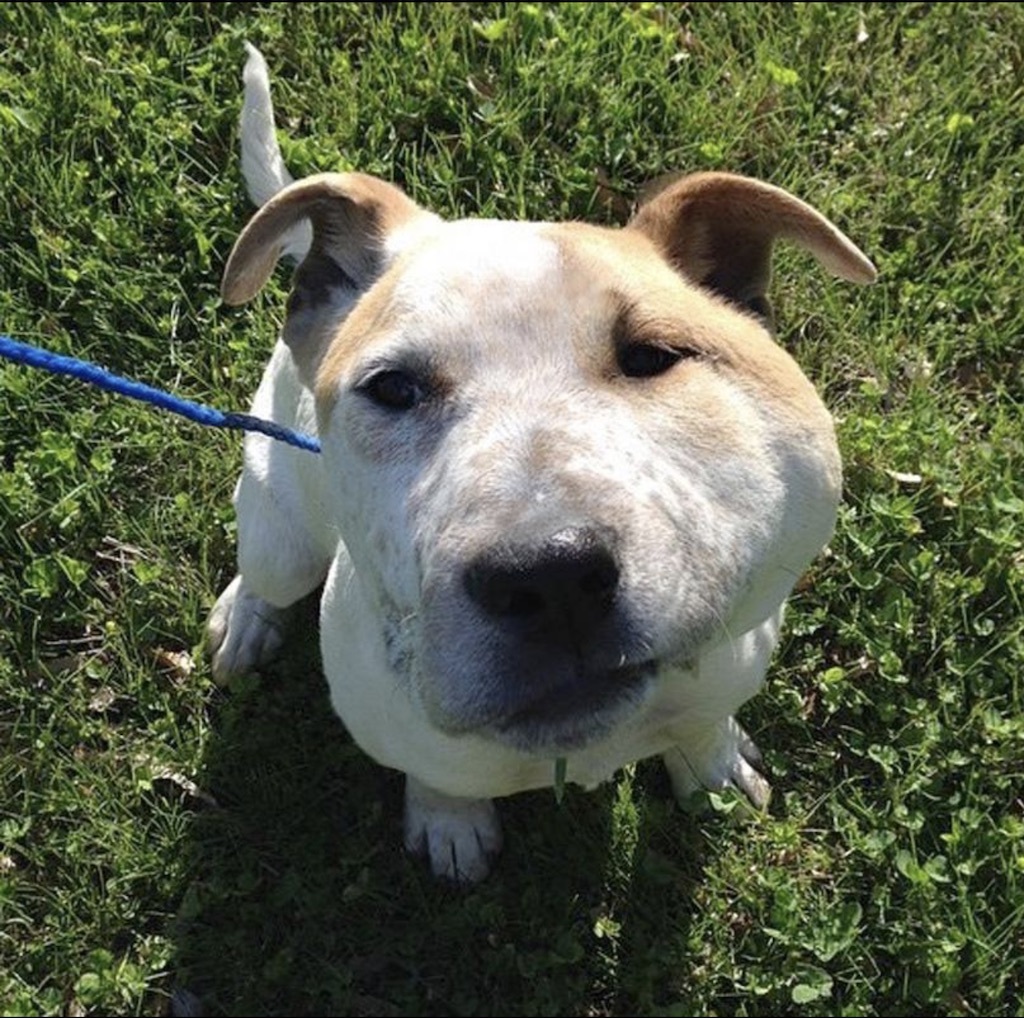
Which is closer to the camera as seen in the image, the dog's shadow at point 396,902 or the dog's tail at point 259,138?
the dog's shadow at point 396,902

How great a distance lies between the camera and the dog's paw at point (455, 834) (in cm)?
466

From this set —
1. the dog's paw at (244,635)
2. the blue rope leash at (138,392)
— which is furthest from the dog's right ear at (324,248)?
the dog's paw at (244,635)

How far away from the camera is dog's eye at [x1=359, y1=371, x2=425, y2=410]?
335 cm

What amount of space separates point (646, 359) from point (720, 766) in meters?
1.92

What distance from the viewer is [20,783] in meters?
5.02

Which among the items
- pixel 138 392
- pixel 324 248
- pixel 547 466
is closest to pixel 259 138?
pixel 324 248

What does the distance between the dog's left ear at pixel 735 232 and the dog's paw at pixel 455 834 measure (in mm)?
1884

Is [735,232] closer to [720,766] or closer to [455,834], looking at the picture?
[720,766]

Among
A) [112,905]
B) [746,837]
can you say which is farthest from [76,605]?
[746,837]

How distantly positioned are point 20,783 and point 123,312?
1979mm

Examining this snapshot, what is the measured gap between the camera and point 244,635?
16.8 ft

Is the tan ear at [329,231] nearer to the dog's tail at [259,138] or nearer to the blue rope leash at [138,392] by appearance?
the blue rope leash at [138,392]

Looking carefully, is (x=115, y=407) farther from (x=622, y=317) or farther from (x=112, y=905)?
(x=622, y=317)

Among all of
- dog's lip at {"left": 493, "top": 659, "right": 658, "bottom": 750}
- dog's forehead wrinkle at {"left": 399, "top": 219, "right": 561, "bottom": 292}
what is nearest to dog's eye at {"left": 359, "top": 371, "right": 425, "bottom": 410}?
dog's forehead wrinkle at {"left": 399, "top": 219, "right": 561, "bottom": 292}
